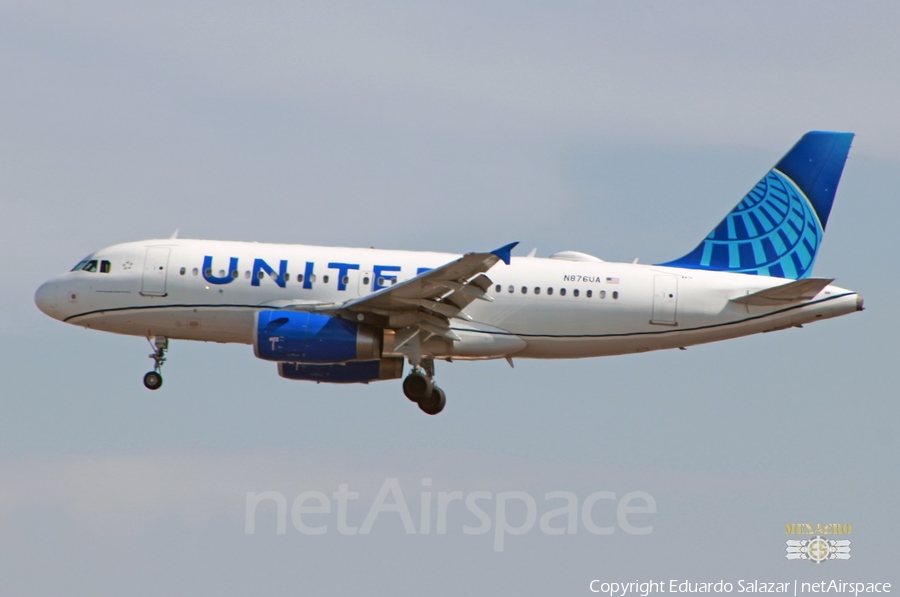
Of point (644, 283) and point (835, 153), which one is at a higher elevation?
point (835, 153)

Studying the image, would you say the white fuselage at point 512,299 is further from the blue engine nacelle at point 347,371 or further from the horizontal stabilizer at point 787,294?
the blue engine nacelle at point 347,371

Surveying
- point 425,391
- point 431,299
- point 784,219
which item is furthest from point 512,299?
point 784,219

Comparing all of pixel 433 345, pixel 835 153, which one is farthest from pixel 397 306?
pixel 835 153

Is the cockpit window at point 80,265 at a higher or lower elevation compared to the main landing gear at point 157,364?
higher

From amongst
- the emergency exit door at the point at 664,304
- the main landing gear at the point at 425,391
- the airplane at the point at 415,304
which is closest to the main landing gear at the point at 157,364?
the airplane at the point at 415,304

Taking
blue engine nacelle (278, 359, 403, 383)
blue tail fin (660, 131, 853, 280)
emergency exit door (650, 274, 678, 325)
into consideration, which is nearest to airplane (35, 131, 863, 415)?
emergency exit door (650, 274, 678, 325)

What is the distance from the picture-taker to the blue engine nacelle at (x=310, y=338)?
4203 cm

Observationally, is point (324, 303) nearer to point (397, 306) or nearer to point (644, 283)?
point (397, 306)

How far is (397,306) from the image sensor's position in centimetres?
4253

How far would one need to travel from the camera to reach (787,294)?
142 ft

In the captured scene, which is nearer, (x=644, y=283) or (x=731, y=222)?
(x=644, y=283)

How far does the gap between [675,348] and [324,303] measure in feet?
34.6

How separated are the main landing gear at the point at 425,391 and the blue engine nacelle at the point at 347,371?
4.24ft

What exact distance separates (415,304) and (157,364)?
29.0 ft
